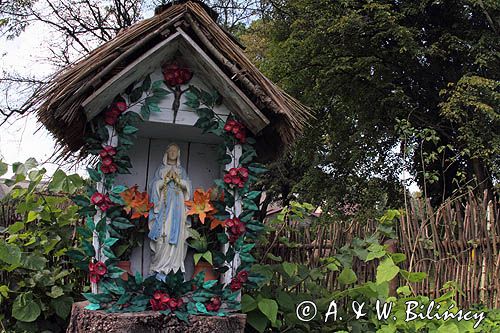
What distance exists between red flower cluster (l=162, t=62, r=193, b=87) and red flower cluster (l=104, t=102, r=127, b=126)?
33 centimetres

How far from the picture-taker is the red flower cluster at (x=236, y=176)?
10.7 feet

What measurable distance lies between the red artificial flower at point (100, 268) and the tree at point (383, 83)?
8545 millimetres

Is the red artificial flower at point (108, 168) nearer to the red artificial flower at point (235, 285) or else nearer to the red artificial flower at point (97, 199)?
the red artificial flower at point (97, 199)

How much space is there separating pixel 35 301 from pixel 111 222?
41.5 inches

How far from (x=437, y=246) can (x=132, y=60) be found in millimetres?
2910

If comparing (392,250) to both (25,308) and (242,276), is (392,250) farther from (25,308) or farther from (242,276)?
(25,308)

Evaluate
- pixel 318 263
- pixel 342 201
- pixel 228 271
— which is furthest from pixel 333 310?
pixel 342 201

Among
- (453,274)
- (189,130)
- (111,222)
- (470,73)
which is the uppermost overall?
(470,73)

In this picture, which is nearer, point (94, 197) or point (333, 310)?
point (94, 197)

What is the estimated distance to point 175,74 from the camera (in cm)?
327

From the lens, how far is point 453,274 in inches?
173

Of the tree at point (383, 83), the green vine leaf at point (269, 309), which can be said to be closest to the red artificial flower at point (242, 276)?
the green vine leaf at point (269, 309)

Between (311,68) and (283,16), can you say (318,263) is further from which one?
(283,16)

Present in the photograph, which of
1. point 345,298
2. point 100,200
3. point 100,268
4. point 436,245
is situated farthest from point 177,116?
point 436,245
